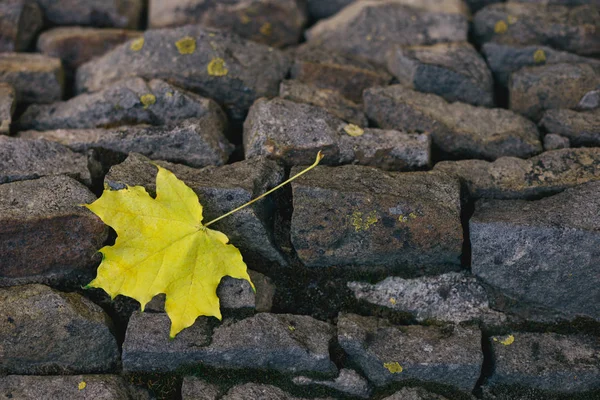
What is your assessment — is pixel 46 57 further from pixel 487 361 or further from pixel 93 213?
pixel 487 361

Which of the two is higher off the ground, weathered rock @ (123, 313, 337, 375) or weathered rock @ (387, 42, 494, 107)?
weathered rock @ (387, 42, 494, 107)

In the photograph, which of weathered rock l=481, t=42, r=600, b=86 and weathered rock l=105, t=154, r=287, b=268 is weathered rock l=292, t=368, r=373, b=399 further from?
weathered rock l=481, t=42, r=600, b=86

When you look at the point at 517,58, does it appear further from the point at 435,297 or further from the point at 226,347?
the point at 226,347

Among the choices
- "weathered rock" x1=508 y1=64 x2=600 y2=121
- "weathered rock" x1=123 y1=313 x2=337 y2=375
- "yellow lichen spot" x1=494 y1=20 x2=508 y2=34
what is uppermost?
"yellow lichen spot" x1=494 y1=20 x2=508 y2=34

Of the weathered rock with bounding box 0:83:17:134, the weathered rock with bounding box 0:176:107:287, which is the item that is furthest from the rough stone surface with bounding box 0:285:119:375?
the weathered rock with bounding box 0:83:17:134

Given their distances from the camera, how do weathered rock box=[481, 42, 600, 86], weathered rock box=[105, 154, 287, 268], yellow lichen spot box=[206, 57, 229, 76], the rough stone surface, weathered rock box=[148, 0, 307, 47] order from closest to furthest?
the rough stone surface, weathered rock box=[105, 154, 287, 268], yellow lichen spot box=[206, 57, 229, 76], weathered rock box=[481, 42, 600, 86], weathered rock box=[148, 0, 307, 47]

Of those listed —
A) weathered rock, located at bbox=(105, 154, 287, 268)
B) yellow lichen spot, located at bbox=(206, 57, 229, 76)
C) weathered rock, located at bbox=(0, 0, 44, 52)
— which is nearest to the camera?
weathered rock, located at bbox=(105, 154, 287, 268)

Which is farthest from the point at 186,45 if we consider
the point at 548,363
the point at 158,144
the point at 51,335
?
the point at 548,363
